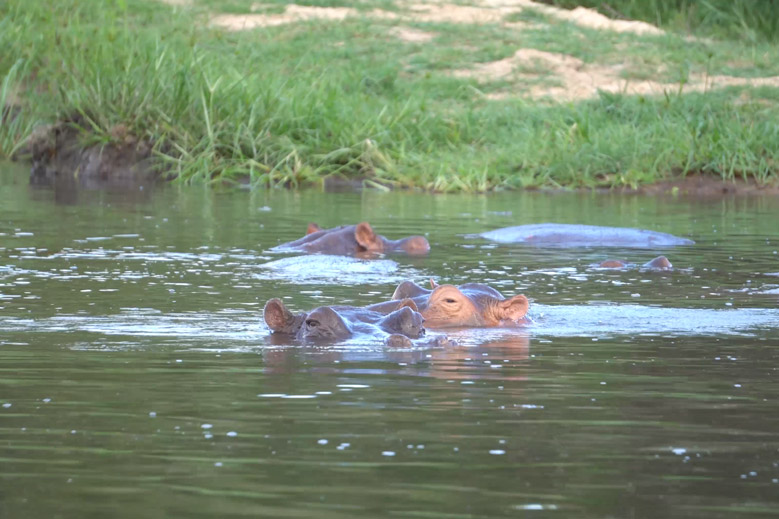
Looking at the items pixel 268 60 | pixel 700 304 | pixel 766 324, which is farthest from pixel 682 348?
pixel 268 60

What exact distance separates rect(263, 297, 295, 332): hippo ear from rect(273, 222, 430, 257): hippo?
4.08m

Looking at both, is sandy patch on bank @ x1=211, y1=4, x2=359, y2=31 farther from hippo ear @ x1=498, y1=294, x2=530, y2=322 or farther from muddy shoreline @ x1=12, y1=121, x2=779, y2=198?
hippo ear @ x1=498, y1=294, x2=530, y2=322

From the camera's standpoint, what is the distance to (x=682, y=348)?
6191mm

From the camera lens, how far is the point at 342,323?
6121 millimetres

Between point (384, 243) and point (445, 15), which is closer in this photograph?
point (384, 243)

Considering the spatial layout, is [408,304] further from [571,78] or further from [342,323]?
[571,78]

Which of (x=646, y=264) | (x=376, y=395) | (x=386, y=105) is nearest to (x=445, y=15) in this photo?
(x=386, y=105)

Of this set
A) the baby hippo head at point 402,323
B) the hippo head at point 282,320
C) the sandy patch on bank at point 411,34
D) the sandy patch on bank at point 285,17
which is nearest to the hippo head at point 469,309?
the baby hippo head at point 402,323

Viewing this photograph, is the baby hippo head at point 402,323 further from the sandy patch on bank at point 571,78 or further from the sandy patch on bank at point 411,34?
the sandy patch on bank at point 411,34

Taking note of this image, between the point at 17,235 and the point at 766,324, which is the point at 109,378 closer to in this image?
the point at 766,324

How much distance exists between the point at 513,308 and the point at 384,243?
3.87 metres

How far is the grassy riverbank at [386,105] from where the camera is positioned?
17.4 m

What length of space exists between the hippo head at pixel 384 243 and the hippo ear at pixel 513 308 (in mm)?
3575

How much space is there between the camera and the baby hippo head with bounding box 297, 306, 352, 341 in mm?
6094
